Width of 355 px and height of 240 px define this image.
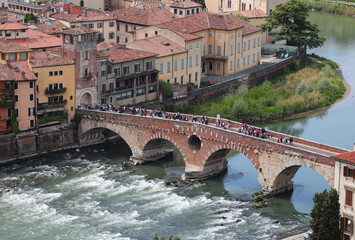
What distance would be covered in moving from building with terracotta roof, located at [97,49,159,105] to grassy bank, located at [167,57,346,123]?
423 cm

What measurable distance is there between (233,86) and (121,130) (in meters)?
28.2

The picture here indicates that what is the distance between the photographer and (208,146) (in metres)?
85.4

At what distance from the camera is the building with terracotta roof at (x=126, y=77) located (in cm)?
9900

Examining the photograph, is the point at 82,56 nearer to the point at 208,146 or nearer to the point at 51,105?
the point at 51,105

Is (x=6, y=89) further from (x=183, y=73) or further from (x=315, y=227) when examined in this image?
(x=315, y=227)

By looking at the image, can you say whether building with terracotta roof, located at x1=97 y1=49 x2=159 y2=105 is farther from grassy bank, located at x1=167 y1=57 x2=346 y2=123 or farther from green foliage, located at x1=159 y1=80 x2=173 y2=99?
grassy bank, located at x1=167 y1=57 x2=346 y2=123

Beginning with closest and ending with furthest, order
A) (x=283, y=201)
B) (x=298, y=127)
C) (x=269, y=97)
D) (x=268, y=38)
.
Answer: (x=283, y=201)
(x=298, y=127)
(x=269, y=97)
(x=268, y=38)

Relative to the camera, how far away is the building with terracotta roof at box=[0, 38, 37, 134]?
8981 centimetres

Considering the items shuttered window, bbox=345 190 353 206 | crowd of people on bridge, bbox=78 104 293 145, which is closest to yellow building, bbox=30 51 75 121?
crowd of people on bridge, bbox=78 104 293 145

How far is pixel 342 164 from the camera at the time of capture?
71.8m

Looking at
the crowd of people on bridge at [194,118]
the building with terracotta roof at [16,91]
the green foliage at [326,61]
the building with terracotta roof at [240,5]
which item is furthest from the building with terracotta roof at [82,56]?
the building with terracotta roof at [240,5]

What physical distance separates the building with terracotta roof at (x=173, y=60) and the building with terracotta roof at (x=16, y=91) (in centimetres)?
1810

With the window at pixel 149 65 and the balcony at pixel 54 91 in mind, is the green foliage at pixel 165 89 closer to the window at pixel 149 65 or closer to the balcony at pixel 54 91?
the window at pixel 149 65

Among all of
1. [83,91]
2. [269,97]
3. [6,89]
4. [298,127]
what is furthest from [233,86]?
[6,89]
